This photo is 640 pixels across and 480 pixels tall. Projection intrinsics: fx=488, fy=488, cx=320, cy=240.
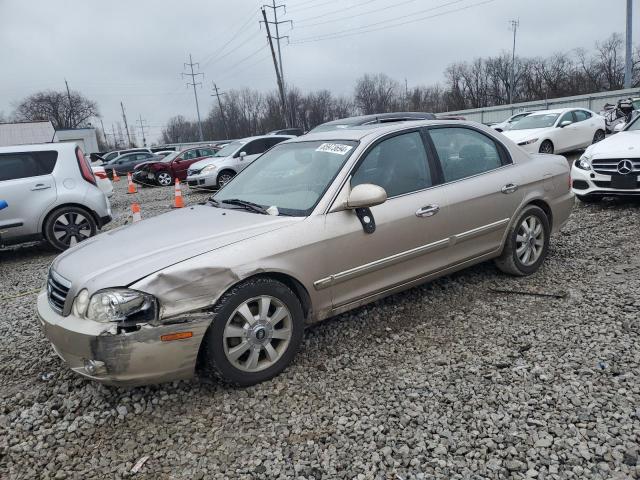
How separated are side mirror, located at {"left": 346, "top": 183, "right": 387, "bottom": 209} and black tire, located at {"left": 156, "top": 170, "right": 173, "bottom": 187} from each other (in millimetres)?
17103

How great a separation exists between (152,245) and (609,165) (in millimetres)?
6667

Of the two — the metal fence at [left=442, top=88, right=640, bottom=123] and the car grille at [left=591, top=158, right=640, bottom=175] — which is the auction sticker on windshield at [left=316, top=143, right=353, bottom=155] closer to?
the car grille at [left=591, top=158, right=640, bottom=175]

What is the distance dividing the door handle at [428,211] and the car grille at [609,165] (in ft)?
14.9

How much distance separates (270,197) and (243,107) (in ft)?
260

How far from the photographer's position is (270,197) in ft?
12.4

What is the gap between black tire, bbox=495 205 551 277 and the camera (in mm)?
4523

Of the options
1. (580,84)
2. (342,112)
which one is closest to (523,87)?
(580,84)

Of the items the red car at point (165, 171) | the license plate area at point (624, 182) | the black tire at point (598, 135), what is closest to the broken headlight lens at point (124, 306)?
the license plate area at point (624, 182)

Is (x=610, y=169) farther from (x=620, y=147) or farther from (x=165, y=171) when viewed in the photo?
(x=165, y=171)

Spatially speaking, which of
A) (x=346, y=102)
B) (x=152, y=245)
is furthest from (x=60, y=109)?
(x=152, y=245)

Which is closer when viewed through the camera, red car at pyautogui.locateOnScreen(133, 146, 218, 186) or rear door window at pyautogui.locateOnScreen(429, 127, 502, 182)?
rear door window at pyautogui.locateOnScreen(429, 127, 502, 182)

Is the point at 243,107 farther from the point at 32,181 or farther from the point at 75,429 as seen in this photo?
the point at 75,429

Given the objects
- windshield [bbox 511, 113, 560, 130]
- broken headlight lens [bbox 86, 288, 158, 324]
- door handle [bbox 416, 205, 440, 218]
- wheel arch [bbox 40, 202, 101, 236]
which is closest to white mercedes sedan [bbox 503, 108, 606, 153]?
windshield [bbox 511, 113, 560, 130]

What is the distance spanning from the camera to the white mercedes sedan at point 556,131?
1271 cm
